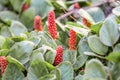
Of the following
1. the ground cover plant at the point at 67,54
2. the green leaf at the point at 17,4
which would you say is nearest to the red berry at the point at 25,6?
the green leaf at the point at 17,4

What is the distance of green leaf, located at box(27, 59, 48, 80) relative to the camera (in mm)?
1224

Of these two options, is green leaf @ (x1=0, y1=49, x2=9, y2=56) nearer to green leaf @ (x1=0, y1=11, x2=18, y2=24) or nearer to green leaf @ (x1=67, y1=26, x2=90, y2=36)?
green leaf @ (x1=67, y1=26, x2=90, y2=36)

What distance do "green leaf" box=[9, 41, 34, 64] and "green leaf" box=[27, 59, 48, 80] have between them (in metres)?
0.11

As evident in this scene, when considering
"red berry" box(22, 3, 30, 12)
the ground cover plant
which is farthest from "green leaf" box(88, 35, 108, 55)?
"red berry" box(22, 3, 30, 12)

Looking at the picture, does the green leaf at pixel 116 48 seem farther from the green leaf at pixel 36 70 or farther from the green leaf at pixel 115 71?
the green leaf at pixel 36 70

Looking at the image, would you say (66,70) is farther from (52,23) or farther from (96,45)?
(52,23)

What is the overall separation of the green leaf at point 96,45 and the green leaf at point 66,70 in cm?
11

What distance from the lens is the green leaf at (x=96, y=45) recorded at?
1268 millimetres

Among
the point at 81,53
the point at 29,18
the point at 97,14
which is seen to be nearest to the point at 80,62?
the point at 81,53

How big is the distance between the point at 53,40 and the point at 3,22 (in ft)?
3.16

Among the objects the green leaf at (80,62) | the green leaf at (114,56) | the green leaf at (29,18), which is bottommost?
the green leaf at (29,18)

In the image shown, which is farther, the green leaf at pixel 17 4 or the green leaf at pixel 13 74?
the green leaf at pixel 17 4

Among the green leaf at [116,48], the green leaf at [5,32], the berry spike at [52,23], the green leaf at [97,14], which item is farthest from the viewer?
the green leaf at [5,32]

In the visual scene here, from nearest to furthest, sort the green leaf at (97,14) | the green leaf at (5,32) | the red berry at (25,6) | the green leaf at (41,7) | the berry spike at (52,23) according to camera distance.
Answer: the berry spike at (52,23) → the green leaf at (97,14) → the green leaf at (5,32) → the green leaf at (41,7) → the red berry at (25,6)
